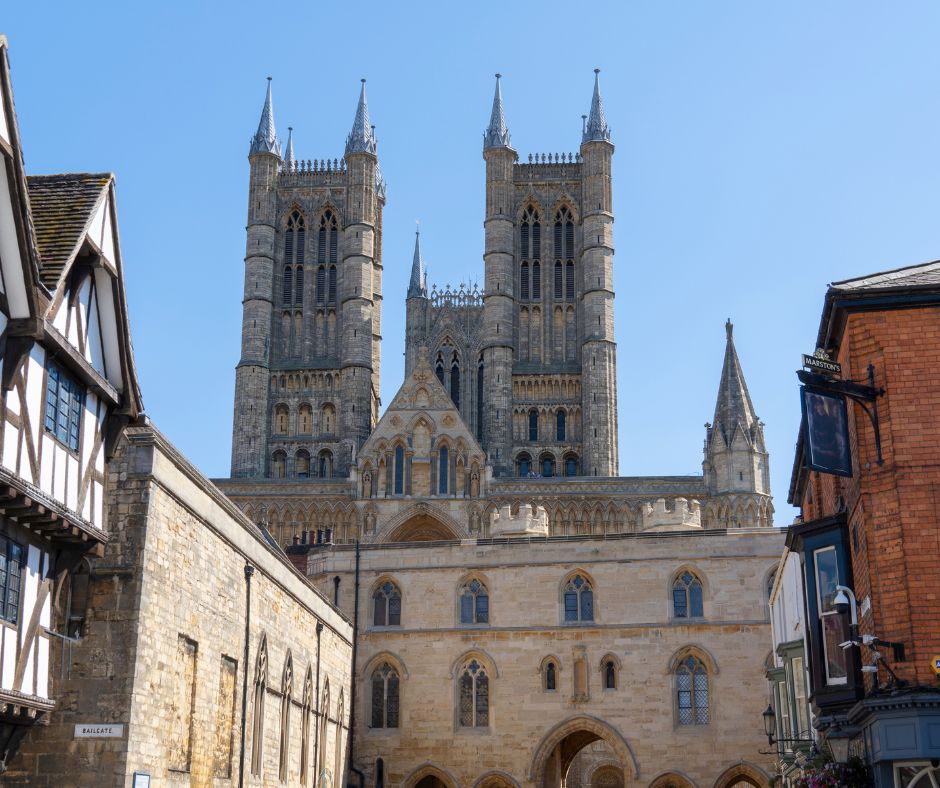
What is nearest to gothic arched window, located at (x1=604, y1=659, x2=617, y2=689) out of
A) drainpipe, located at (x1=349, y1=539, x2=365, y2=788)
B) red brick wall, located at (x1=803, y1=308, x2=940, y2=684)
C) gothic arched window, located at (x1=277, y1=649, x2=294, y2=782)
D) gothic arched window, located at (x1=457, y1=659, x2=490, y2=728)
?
gothic arched window, located at (x1=457, y1=659, x2=490, y2=728)

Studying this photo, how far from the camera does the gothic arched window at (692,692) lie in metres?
38.4

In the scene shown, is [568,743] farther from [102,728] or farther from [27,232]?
[27,232]

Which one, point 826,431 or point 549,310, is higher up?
point 549,310

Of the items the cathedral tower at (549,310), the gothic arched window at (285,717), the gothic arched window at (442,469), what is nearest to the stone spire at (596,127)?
the cathedral tower at (549,310)

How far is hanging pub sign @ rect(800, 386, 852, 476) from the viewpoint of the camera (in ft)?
57.6

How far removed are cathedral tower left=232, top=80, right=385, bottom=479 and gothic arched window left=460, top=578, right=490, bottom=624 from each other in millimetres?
32118

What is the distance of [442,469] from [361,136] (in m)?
24.8

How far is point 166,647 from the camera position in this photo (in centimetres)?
1859

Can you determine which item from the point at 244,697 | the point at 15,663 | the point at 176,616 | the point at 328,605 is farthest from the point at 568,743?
the point at 15,663

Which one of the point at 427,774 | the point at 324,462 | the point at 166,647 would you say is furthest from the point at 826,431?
the point at 324,462

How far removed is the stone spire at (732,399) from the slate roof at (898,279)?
46.2 m

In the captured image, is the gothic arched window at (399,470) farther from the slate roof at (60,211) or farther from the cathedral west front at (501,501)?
the slate roof at (60,211)

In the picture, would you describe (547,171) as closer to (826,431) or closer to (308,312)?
(308,312)

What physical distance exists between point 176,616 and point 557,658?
860 inches
